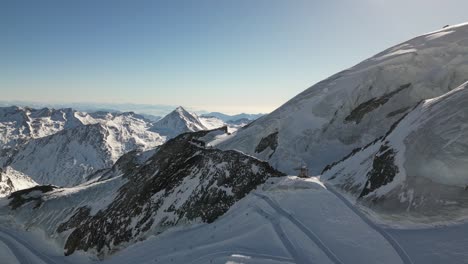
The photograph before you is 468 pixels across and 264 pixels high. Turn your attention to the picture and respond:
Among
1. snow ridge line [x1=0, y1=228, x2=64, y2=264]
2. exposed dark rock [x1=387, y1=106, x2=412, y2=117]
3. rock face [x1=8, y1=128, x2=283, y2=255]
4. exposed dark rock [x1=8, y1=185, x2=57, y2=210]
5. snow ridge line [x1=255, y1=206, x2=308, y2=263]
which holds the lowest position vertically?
snow ridge line [x1=0, y1=228, x2=64, y2=264]

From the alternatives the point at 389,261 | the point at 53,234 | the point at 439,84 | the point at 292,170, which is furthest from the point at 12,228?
the point at 439,84

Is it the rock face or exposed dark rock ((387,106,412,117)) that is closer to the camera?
the rock face

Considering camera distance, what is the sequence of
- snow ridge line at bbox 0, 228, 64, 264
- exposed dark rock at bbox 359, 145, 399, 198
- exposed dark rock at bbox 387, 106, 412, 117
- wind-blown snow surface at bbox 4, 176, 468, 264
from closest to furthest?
wind-blown snow surface at bbox 4, 176, 468, 264 → exposed dark rock at bbox 359, 145, 399, 198 → snow ridge line at bbox 0, 228, 64, 264 → exposed dark rock at bbox 387, 106, 412, 117

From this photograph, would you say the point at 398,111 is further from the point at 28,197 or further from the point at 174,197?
the point at 28,197

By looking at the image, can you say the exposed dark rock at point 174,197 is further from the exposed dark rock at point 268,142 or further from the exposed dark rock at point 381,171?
the exposed dark rock at point 268,142

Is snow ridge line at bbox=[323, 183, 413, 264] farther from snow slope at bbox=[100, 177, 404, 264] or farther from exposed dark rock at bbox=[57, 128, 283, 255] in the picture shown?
exposed dark rock at bbox=[57, 128, 283, 255]

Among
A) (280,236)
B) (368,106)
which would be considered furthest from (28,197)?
(368,106)

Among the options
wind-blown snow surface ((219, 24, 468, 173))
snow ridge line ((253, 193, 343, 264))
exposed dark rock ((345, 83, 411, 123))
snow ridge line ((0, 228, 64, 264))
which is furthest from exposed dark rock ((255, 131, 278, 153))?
snow ridge line ((0, 228, 64, 264))
